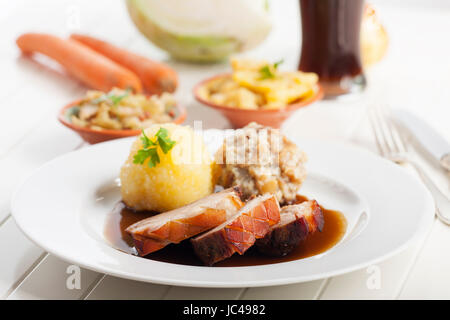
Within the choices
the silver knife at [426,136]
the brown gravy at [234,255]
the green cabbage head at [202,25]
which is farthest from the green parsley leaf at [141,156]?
the green cabbage head at [202,25]

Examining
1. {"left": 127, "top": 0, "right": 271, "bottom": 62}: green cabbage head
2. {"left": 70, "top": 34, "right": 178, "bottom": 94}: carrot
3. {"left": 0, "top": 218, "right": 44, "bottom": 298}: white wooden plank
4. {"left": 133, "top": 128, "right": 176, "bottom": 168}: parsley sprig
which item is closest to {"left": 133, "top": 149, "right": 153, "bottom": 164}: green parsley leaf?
{"left": 133, "top": 128, "right": 176, "bottom": 168}: parsley sprig

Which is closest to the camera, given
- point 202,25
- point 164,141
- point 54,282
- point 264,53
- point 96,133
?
point 54,282

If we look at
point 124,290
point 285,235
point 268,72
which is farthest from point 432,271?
point 268,72

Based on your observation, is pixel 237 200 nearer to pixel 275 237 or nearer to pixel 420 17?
pixel 275 237

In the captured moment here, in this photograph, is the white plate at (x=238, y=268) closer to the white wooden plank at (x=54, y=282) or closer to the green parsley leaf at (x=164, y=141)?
the white wooden plank at (x=54, y=282)

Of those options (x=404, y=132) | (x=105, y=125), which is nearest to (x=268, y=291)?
(x=105, y=125)

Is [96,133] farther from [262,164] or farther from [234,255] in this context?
[234,255]

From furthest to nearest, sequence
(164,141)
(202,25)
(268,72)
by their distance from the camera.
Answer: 1. (202,25)
2. (268,72)
3. (164,141)
